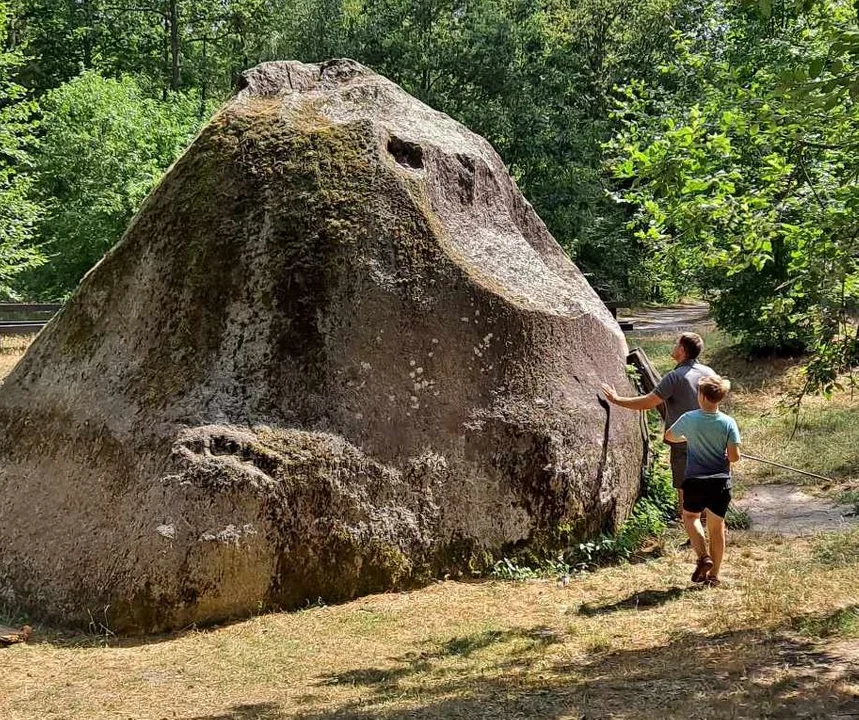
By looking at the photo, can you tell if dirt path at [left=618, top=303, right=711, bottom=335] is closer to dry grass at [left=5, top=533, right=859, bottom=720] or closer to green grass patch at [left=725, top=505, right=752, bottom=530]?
green grass patch at [left=725, top=505, right=752, bottom=530]

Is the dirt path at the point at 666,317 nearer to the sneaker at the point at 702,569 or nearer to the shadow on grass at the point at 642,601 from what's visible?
the sneaker at the point at 702,569

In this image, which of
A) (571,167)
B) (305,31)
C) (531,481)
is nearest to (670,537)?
(531,481)

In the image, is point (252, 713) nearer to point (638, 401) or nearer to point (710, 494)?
point (710, 494)

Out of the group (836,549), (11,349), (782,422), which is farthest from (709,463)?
(11,349)

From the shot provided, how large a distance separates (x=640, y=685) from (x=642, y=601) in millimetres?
2053

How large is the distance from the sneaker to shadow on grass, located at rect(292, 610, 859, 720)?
126 cm

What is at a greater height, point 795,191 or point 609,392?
point 795,191

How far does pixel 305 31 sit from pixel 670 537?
106 ft

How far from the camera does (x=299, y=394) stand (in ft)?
25.3

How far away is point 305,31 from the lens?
37.0 metres

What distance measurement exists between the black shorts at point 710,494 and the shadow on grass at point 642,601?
0.65 meters

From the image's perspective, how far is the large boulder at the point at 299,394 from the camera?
720 centimetres

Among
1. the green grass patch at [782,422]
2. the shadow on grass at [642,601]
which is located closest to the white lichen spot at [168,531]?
the shadow on grass at [642,601]

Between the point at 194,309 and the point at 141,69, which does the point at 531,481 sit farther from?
the point at 141,69
